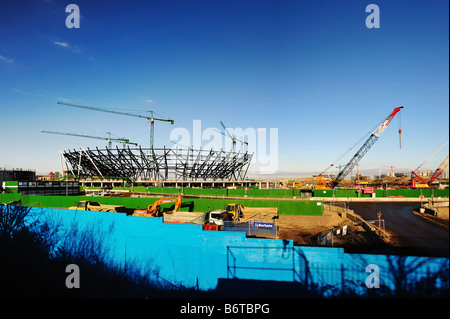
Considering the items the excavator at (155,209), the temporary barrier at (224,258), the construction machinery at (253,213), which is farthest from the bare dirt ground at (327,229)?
the excavator at (155,209)

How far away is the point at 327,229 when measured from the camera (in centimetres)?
2289

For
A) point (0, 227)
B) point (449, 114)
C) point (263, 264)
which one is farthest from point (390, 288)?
point (0, 227)

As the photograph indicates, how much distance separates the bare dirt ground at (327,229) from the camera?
15.9 meters

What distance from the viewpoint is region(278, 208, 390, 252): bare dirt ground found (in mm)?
15857

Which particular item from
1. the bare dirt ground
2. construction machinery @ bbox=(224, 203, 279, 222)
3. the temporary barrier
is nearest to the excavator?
the temporary barrier

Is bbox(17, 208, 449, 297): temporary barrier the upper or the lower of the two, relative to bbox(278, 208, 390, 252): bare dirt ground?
upper

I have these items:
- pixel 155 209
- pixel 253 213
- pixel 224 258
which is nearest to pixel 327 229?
pixel 253 213

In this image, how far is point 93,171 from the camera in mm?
92938

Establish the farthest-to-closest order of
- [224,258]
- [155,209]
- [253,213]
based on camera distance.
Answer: [253,213], [155,209], [224,258]

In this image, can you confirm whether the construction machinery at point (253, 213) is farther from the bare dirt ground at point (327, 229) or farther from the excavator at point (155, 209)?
the excavator at point (155, 209)

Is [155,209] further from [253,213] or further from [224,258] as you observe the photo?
[224,258]

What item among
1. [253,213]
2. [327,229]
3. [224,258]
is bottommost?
[327,229]

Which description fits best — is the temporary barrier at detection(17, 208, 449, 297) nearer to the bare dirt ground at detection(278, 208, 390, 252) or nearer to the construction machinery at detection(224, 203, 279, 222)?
the bare dirt ground at detection(278, 208, 390, 252)
